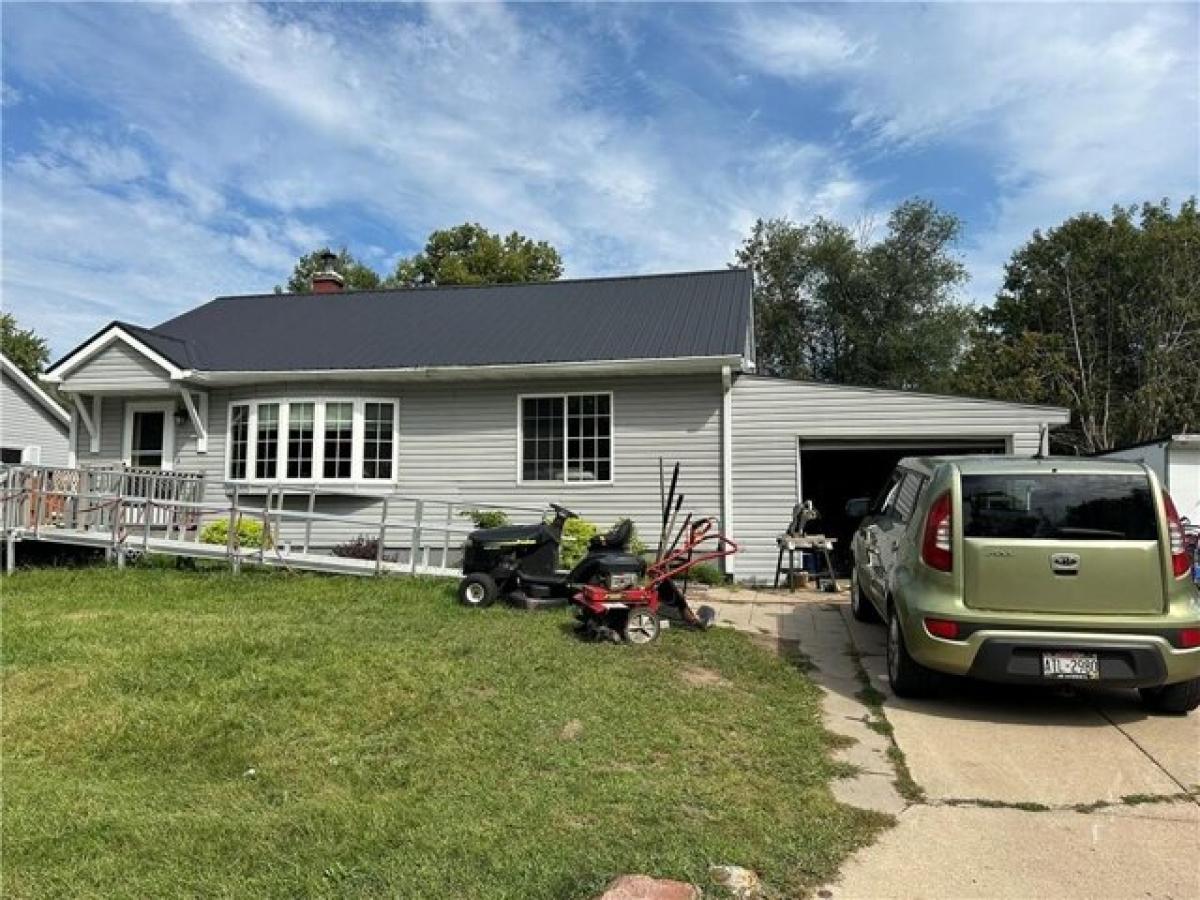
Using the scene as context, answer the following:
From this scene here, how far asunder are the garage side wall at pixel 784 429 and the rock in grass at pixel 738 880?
9.03 metres

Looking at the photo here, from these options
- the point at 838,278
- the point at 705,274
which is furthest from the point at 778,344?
the point at 705,274

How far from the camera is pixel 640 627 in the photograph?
7.01 metres

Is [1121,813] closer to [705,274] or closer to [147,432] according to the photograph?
[705,274]

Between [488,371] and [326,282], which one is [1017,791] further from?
[326,282]

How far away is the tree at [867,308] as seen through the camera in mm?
31375

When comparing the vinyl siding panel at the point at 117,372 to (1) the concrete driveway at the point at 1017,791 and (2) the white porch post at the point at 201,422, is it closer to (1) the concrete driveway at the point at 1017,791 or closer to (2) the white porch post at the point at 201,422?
(2) the white porch post at the point at 201,422

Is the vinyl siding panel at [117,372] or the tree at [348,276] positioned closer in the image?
the vinyl siding panel at [117,372]

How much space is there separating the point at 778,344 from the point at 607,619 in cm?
2800

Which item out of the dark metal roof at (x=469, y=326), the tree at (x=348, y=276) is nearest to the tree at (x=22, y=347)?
the tree at (x=348, y=276)

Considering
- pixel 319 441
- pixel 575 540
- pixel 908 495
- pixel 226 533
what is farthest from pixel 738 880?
pixel 319 441

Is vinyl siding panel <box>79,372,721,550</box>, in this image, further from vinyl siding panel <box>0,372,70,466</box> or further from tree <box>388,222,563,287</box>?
tree <box>388,222,563,287</box>

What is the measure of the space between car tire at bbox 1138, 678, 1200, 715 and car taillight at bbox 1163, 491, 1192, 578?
72 centimetres

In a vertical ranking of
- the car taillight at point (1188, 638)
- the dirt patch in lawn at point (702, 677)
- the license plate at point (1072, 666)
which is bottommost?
the dirt patch in lawn at point (702, 677)

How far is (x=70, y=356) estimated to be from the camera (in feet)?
44.1
